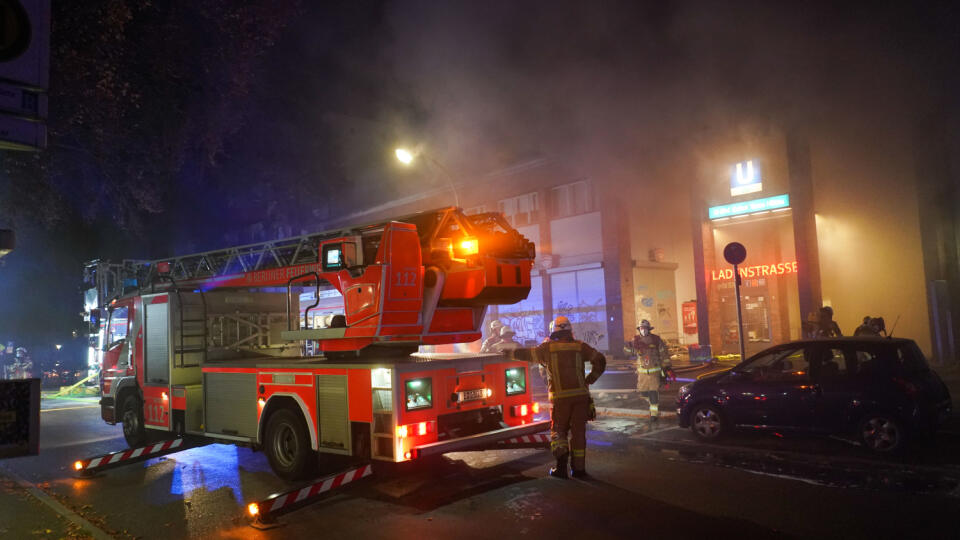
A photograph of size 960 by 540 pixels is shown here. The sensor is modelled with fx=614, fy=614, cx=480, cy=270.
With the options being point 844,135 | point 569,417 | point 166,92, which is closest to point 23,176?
point 166,92

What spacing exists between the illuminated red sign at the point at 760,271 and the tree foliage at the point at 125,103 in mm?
13940

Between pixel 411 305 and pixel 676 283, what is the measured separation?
17873 millimetres

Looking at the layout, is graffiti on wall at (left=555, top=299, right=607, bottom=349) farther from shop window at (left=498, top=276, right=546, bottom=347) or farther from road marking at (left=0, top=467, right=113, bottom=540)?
road marking at (left=0, top=467, right=113, bottom=540)


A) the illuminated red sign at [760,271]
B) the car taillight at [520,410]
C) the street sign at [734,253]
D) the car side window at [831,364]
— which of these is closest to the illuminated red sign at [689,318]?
the illuminated red sign at [760,271]

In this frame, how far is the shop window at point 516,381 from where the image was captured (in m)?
6.60

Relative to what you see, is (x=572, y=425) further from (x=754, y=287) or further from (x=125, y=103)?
(x=754, y=287)

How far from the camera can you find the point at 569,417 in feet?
19.7

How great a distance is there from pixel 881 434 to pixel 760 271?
40.2 ft

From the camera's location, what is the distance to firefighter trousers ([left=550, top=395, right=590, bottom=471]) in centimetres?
596

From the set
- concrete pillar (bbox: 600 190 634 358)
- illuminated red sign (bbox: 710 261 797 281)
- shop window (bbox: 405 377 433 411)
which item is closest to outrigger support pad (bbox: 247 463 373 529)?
shop window (bbox: 405 377 433 411)

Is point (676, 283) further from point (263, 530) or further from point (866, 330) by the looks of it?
point (263, 530)

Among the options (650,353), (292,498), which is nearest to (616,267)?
(650,353)

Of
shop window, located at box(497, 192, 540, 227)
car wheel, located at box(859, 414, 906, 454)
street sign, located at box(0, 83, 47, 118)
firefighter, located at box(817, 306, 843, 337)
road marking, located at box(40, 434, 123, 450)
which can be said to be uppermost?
shop window, located at box(497, 192, 540, 227)

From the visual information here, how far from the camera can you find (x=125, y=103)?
27.0ft
